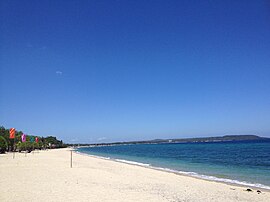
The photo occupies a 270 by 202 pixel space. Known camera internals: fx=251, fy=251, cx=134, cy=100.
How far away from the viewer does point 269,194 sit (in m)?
12.5

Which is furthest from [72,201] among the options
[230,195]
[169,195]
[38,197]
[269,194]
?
[269,194]

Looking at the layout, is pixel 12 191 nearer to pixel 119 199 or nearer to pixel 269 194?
pixel 119 199

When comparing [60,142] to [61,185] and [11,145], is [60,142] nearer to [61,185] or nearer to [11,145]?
[11,145]

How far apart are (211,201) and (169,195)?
6.06ft

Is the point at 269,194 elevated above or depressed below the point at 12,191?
below

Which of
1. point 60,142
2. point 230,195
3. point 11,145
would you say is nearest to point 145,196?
point 230,195

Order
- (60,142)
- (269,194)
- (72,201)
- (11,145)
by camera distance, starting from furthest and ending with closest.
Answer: (60,142), (11,145), (269,194), (72,201)

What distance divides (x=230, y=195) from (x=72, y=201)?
747 centimetres

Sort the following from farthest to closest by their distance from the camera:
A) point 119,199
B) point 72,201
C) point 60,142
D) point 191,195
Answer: point 60,142, point 191,195, point 119,199, point 72,201

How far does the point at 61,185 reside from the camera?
12523 millimetres

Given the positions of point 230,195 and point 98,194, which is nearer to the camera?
point 98,194

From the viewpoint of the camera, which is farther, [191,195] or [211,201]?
[191,195]

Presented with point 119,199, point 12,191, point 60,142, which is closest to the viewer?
point 119,199

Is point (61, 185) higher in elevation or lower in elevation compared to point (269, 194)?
higher
